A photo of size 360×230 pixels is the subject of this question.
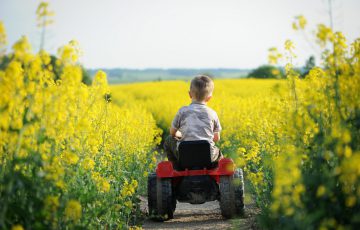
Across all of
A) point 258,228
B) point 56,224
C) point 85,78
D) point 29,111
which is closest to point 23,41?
point 29,111

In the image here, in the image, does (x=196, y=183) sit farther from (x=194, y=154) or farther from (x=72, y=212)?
(x=72, y=212)

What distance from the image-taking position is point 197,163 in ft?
20.1

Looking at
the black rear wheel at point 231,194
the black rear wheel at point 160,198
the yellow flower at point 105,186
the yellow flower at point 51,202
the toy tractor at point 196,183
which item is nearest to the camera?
the yellow flower at point 51,202

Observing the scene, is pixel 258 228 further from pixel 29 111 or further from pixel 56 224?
pixel 29 111

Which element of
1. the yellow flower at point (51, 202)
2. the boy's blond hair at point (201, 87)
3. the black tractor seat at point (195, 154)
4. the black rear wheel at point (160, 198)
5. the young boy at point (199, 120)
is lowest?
the black rear wheel at point (160, 198)

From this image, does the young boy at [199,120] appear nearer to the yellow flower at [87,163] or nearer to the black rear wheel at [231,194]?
the black rear wheel at [231,194]

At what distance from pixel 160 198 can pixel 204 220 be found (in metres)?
0.78

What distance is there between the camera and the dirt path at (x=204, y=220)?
6.21m

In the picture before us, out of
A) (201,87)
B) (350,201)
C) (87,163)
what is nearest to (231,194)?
(201,87)

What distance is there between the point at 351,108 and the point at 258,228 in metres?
2.12

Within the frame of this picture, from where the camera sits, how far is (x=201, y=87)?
632cm

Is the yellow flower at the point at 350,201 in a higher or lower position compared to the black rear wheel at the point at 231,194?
higher

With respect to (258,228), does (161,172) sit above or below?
above

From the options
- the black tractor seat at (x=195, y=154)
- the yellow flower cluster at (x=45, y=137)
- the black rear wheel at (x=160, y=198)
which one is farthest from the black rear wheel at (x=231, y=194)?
the yellow flower cluster at (x=45, y=137)
